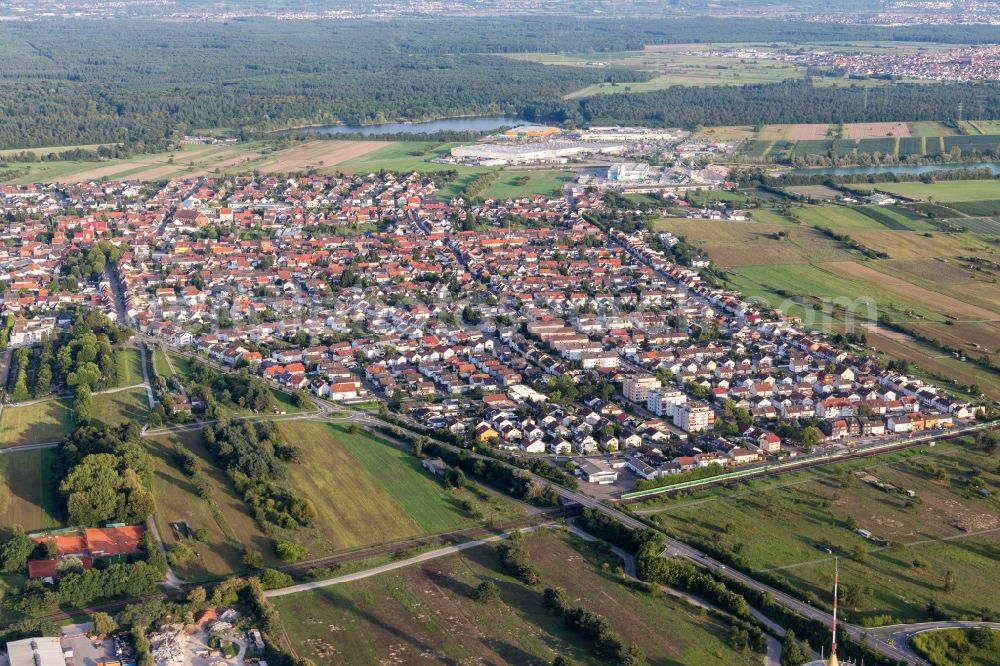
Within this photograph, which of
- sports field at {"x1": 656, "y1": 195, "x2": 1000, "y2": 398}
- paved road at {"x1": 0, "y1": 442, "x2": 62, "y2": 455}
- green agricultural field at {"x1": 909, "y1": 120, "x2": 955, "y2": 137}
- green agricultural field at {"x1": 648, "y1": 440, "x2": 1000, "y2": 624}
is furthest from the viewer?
green agricultural field at {"x1": 909, "y1": 120, "x2": 955, "y2": 137}

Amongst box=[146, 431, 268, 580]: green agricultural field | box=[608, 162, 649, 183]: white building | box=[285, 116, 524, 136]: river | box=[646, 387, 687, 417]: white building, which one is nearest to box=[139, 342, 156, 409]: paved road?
box=[146, 431, 268, 580]: green agricultural field

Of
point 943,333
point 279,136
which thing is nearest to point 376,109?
point 279,136

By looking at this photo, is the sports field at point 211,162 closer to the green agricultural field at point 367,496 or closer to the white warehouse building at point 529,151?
the white warehouse building at point 529,151

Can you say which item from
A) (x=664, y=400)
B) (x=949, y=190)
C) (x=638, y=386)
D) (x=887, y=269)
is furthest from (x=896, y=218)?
(x=664, y=400)

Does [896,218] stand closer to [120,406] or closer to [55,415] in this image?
[120,406]

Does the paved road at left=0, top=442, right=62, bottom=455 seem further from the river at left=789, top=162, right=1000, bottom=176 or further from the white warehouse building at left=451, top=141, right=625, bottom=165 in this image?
the river at left=789, top=162, right=1000, bottom=176

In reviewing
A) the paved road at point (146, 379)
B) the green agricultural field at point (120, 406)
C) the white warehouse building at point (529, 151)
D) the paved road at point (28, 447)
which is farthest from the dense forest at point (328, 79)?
the paved road at point (28, 447)

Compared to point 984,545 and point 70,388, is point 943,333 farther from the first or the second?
point 70,388
